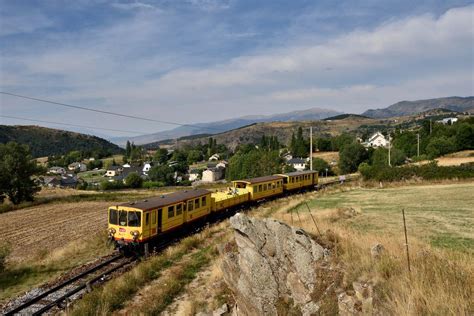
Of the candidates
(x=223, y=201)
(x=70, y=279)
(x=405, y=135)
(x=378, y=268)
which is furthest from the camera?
(x=405, y=135)

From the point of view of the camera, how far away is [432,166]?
40312 millimetres

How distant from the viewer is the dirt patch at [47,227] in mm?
23891

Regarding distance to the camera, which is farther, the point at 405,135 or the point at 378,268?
the point at 405,135

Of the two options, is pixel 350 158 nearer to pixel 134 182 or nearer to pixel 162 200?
pixel 134 182

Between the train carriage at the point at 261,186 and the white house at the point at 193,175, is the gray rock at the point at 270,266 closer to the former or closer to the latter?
the train carriage at the point at 261,186

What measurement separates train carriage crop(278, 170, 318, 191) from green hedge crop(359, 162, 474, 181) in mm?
6392

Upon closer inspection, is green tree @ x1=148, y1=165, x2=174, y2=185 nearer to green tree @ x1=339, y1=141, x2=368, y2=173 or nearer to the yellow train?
green tree @ x1=339, y1=141, x2=368, y2=173

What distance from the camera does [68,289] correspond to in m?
14.3

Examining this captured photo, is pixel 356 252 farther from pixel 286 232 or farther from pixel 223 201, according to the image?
pixel 223 201

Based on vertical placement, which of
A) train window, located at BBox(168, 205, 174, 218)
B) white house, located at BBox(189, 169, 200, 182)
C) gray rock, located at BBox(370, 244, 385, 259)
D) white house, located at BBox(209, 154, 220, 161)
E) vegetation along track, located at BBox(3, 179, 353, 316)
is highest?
gray rock, located at BBox(370, 244, 385, 259)

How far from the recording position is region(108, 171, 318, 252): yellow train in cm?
1819

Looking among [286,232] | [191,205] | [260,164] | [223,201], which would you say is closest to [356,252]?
[286,232]

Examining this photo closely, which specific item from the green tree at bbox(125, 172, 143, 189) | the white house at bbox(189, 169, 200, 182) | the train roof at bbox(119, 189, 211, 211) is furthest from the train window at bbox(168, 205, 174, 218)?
the white house at bbox(189, 169, 200, 182)

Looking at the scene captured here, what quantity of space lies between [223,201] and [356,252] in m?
19.6
